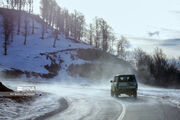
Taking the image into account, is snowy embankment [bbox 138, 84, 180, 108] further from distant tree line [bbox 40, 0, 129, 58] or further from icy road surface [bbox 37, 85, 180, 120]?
distant tree line [bbox 40, 0, 129, 58]

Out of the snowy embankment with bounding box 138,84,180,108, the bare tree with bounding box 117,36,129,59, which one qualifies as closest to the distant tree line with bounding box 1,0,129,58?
the bare tree with bounding box 117,36,129,59

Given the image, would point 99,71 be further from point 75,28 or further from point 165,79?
point 75,28

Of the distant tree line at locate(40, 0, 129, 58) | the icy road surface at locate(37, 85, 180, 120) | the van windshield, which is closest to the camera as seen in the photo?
the icy road surface at locate(37, 85, 180, 120)

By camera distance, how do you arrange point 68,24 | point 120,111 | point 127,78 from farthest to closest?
point 68,24 < point 127,78 < point 120,111

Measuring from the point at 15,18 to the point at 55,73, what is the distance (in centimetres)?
4116

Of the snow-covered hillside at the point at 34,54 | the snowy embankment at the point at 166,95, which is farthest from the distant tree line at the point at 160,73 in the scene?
the snowy embankment at the point at 166,95

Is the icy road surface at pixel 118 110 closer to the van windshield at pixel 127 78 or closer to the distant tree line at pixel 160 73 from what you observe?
the van windshield at pixel 127 78

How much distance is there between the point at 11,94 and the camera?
18.7 m

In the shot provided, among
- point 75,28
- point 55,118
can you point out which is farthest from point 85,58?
point 55,118

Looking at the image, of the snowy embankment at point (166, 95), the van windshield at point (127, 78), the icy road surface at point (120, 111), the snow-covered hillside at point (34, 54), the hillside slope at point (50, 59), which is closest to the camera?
the icy road surface at point (120, 111)

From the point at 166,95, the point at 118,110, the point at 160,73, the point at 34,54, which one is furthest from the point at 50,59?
the point at 118,110

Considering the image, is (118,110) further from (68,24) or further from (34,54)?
(68,24)

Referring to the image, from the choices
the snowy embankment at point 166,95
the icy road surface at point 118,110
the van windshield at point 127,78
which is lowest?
the snowy embankment at point 166,95

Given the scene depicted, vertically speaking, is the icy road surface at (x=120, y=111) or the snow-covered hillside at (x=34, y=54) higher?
the snow-covered hillside at (x=34, y=54)
